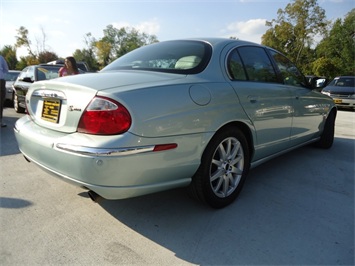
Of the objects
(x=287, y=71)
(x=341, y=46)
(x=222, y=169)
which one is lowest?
(x=222, y=169)

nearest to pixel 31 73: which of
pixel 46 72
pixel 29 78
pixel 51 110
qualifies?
pixel 29 78

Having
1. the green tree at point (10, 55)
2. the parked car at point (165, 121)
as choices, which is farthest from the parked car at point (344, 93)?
the green tree at point (10, 55)

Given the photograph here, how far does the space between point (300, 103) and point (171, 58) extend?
5.92ft

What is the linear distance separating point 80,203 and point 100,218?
1.13ft

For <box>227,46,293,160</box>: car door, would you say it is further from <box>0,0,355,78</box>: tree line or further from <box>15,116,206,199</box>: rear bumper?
<box>0,0,355,78</box>: tree line

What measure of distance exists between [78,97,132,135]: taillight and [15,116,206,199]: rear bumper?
0.06 m

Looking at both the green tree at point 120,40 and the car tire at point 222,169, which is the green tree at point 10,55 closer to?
the green tree at point 120,40

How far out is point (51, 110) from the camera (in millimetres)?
2141

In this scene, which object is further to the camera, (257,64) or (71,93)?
(257,64)

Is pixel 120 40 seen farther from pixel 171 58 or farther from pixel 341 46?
pixel 171 58

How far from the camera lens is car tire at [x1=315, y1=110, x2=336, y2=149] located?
4.41 m

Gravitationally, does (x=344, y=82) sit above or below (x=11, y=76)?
below

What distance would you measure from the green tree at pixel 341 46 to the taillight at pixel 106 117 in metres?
31.8

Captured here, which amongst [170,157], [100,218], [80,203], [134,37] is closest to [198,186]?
[170,157]
